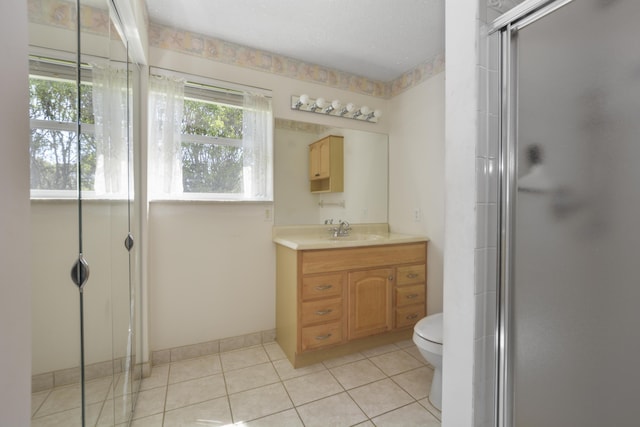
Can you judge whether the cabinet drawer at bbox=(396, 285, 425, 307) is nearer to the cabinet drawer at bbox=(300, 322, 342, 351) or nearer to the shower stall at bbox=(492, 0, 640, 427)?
the cabinet drawer at bbox=(300, 322, 342, 351)

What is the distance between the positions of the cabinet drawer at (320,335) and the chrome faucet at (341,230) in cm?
82

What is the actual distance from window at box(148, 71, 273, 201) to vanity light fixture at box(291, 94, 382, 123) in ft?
0.93

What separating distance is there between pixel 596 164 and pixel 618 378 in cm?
57

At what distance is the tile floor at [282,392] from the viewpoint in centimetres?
148

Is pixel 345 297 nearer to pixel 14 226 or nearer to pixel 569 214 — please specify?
pixel 569 214

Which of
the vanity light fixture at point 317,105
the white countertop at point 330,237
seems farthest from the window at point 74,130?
the vanity light fixture at point 317,105

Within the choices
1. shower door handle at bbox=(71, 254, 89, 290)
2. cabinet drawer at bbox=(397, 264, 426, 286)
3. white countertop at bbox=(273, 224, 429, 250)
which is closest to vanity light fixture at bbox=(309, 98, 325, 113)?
white countertop at bbox=(273, 224, 429, 250)

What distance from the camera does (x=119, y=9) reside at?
1.30 metres

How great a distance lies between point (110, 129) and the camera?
3.68 feet

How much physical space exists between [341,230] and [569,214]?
Answer: 6.10 ft

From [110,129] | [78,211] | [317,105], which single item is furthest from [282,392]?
[317,105]

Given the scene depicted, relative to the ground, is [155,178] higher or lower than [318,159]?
lower

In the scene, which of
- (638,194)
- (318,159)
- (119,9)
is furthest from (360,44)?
(638,194)

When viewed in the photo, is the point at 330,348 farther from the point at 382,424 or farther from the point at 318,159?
the point at 318,159
